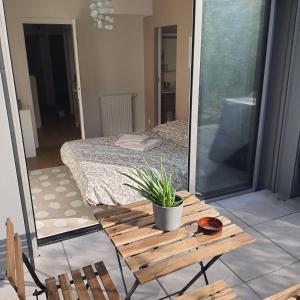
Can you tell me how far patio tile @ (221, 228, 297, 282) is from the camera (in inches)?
87.0

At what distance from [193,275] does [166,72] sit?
416cm

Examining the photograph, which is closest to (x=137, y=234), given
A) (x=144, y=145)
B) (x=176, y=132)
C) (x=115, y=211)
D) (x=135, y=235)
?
(x=135, y=235)

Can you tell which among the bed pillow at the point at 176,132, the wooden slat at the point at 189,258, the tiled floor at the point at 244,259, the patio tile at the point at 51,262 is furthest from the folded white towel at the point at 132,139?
the wooden slat at the point at 189,258

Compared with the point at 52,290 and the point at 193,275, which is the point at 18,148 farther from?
the point at 193,275

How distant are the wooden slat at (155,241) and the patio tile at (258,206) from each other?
1403mm

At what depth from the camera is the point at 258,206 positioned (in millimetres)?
3072

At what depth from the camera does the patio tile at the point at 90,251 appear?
233 cm

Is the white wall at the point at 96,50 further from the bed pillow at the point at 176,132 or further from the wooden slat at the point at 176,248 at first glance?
the wooden slat at the point at 176,248

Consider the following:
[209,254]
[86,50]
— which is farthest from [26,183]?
[86,50]

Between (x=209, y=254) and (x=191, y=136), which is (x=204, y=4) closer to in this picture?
(x=191, y=136)

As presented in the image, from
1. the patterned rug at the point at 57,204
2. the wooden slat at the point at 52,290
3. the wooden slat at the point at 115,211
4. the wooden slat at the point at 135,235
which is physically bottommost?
the patterned rug at the point at 57,204

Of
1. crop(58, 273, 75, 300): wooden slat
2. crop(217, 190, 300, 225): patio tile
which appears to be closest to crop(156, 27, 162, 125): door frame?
crop(217, 190, 300, 225): patio tile

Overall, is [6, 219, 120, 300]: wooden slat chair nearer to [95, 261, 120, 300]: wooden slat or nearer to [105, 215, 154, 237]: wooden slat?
[95, 261, 120, 300]: wooden slat

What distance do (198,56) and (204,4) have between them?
0.40m
